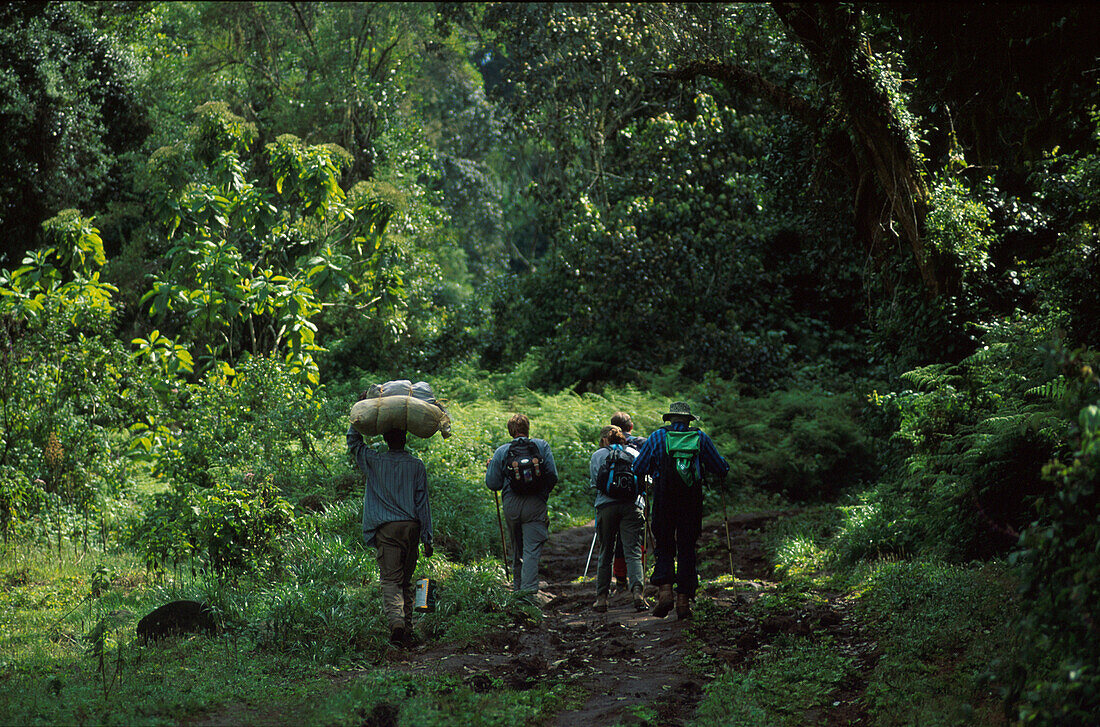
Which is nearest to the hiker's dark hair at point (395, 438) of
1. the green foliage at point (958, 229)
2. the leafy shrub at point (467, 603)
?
the leafy shrub at point (467, 603)

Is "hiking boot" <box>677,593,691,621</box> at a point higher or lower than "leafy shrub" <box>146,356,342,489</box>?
lower

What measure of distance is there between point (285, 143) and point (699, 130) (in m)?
10.1

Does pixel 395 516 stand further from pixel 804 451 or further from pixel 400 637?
pixel 804 451

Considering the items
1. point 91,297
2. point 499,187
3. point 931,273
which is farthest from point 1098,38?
point 499,187

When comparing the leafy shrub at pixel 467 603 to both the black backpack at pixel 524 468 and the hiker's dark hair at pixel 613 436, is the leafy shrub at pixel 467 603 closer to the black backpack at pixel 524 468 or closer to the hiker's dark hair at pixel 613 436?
the black backpack at pixel 524 468

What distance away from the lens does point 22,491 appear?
11.8m

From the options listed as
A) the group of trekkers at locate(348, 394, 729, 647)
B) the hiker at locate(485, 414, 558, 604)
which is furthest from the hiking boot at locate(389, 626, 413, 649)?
the hiker at locate(485, 414, 558, 604)

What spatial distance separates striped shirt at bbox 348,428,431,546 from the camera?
7785 mm

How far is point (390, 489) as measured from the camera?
7.80 meters

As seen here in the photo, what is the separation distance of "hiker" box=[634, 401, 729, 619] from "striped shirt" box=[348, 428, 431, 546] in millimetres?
2076

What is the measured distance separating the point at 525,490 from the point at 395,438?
167 cm

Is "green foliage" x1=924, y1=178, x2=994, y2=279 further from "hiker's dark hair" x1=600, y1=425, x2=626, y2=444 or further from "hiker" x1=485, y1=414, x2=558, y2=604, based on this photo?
"hiker" x1=485, y1=414, x2=558, y2=604

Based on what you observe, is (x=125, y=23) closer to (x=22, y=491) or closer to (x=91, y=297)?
(x=91, y=297)

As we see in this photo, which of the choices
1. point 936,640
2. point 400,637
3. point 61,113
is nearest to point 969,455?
point 936,640
